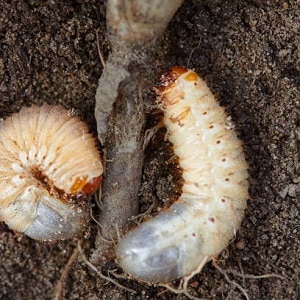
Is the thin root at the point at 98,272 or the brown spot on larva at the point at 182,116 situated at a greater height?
the brown spot on larva at the point at 182,116

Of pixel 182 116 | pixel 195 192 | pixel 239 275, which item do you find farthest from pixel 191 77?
pixel 239 275

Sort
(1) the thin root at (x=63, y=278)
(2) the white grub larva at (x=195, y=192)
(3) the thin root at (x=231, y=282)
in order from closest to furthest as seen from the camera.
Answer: (2) the white grub larva at (x=195, y=192)
(3) the thin root at (x=231, y=282)
(1) the thin root at (x=63, y=278)

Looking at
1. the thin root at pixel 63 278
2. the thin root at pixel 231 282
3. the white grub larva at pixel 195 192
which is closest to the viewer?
the white grub larva at pixel 195 192

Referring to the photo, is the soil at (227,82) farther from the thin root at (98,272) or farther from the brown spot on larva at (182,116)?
the brown spot on larva at (182,116)

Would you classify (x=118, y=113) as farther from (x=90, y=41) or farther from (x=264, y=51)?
(x=264, y=51)

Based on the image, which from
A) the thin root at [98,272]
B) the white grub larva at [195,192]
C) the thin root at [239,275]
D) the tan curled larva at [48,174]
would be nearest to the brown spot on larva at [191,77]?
the white grub larva at [195,192]

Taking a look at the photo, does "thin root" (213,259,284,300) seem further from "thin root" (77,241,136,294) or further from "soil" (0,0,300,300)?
"thin root" (77,241,136,294)

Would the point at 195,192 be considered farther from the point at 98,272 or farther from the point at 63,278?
the point at 63,278
